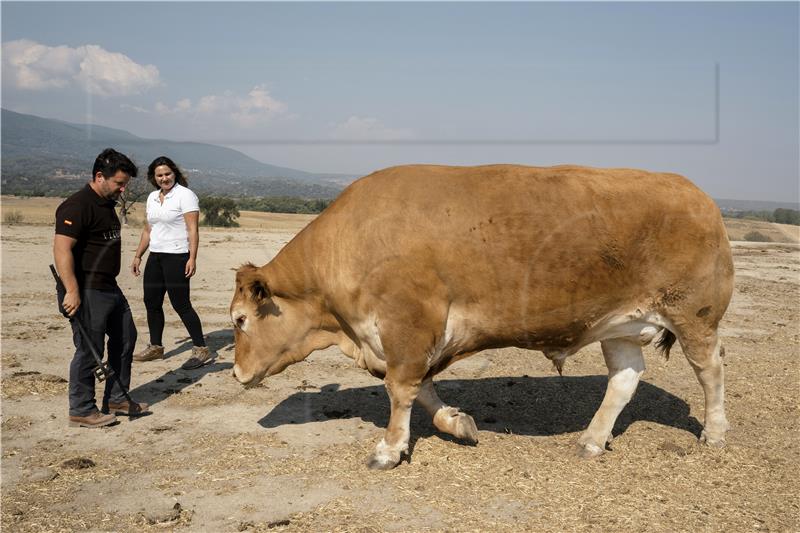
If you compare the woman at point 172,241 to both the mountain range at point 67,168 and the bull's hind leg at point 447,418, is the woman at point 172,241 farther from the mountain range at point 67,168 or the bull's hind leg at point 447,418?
the mountain range at point 67,168

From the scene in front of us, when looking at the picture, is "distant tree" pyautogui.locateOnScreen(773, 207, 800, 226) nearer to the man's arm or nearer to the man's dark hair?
the man's dark hair

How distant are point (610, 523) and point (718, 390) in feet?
6.54

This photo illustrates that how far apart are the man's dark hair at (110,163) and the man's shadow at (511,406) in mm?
2670

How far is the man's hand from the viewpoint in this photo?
5711mm

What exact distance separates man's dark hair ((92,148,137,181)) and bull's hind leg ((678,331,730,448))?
503 centimetres

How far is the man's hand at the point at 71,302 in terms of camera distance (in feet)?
18.7

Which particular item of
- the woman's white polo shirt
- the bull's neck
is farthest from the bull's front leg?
the woman's white polo shirt

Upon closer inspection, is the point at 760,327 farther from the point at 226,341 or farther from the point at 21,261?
the point at 21,261

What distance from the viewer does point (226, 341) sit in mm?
9586

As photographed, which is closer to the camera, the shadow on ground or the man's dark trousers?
the man's dark trousers

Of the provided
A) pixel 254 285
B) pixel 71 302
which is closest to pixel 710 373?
pixel 254 285

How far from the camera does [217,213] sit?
38656 mm

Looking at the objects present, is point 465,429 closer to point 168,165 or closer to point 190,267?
point 190,267

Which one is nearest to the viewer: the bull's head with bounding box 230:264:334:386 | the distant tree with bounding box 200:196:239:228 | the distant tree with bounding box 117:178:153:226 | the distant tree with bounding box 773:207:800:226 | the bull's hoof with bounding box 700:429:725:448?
the bull's hoof with bounding box 700:429:725:448
